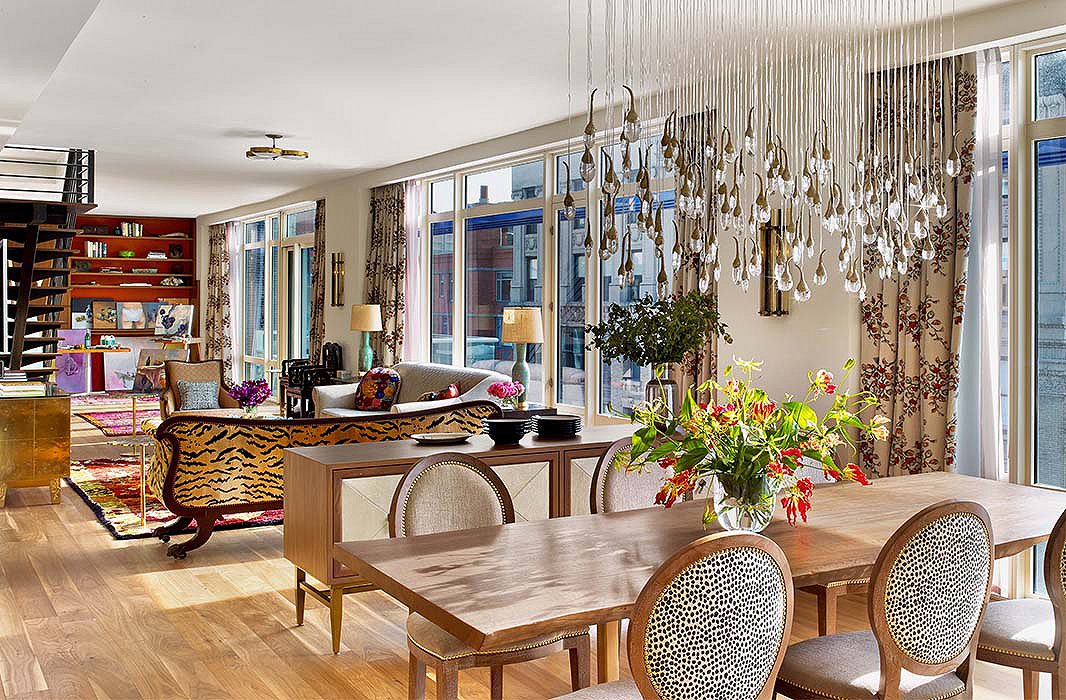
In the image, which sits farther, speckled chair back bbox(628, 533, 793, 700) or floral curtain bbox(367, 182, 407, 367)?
floral curtain bbox(367, 182, 407, 367)

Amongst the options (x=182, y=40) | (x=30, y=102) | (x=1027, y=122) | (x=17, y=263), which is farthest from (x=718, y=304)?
(x=17, y=263)

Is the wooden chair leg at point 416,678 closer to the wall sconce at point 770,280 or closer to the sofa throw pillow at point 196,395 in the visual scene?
the wall sconce at point 770,280

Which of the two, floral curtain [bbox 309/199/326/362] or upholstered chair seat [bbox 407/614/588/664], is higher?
floral curtain [bbox 309/199/326/362]

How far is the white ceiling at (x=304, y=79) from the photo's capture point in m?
4.76

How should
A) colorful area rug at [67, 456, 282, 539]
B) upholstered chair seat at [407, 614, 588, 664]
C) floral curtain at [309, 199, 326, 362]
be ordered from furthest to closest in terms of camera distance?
floral curtain at [309, 199, 326, 362], colorful area rug at [67, 456, 282, 539], upholstered chair seat at [407, 614, 588, 664]

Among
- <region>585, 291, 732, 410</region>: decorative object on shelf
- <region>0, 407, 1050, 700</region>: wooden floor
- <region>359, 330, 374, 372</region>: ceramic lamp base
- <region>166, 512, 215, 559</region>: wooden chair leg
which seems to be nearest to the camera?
<region>0, 407, 1050, 700</region>: wooden floor

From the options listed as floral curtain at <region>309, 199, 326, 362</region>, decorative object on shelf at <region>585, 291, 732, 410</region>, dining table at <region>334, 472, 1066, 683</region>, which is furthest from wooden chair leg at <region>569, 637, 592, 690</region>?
floral curtain at <region>309, 199, 326, 362</region>

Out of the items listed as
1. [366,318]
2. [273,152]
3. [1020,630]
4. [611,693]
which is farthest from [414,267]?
[611,693]

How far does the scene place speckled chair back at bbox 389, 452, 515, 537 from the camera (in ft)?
10.3

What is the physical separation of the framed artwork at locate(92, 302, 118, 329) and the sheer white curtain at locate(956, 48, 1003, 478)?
13629 millimetres

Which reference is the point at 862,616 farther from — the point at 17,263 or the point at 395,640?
the point at 17,263

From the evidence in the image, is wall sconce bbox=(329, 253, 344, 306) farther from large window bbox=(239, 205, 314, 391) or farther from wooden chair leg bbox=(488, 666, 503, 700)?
wooden chair leg bbox=(488, 666, 503, 700)

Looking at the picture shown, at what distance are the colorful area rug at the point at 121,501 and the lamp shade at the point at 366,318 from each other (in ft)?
7.60

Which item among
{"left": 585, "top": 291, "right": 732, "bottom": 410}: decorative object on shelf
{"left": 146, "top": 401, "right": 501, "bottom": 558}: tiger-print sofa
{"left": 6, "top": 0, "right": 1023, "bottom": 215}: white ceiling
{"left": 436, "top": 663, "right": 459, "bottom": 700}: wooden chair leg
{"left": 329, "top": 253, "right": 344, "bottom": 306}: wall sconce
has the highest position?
{"left": 6, "top": 0, "right": 1023, "bottom": 215}: white ceiling
